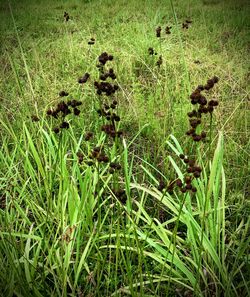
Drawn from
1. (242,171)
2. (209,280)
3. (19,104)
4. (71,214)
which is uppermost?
(19,104)

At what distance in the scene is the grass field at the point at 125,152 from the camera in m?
1.53

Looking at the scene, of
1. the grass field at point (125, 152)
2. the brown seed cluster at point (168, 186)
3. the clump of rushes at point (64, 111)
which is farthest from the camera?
the grass field at point (125, 152)

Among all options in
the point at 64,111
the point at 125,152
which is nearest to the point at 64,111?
the point at 64,111

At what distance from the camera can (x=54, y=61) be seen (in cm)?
456

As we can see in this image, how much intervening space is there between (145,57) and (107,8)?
3611 mm

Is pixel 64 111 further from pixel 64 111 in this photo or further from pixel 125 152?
pixel 125 152

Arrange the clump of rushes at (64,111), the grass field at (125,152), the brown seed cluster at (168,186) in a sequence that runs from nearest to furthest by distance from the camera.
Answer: the brown seed cluster at (168,186) → the clump of rushes at (64,111) → the grass field at (125,152)

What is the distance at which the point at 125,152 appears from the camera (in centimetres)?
173

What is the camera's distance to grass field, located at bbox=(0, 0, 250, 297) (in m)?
1.53

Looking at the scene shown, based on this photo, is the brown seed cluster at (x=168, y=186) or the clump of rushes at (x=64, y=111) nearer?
the brown seed cluster at (x=168, y=186)

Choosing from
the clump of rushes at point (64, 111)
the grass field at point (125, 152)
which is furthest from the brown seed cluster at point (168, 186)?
the clump of rushes at point (64, 111)

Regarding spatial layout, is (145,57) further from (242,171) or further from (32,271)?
(32,271)

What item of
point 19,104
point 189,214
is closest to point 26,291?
point 189,214

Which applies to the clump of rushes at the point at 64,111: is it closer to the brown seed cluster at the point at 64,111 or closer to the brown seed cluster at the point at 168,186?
the brown seed cluster at the point at 64,111
